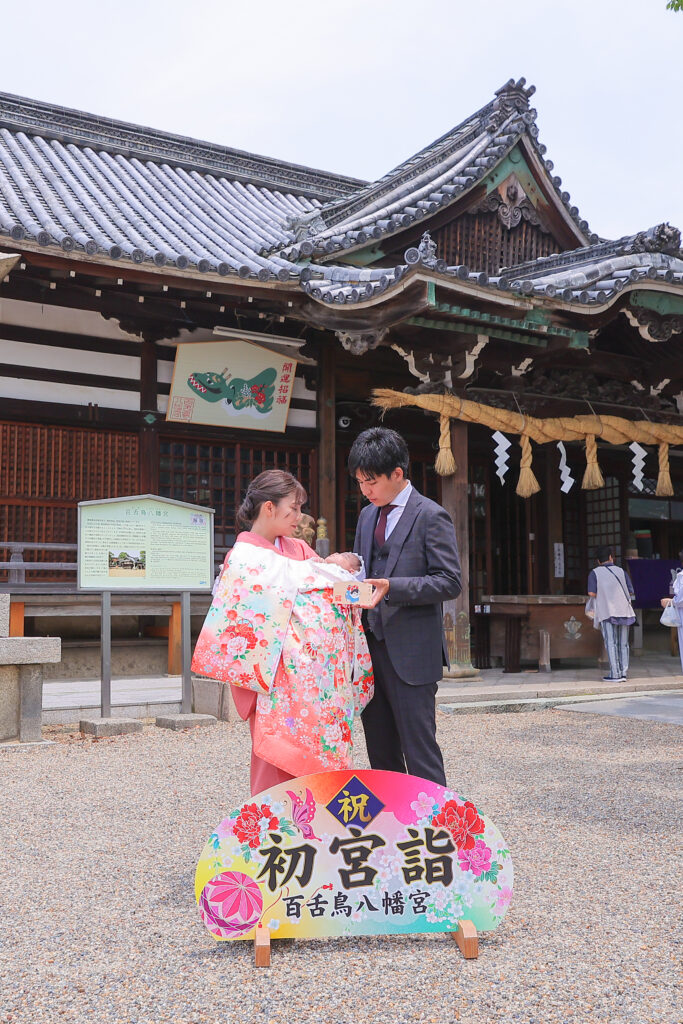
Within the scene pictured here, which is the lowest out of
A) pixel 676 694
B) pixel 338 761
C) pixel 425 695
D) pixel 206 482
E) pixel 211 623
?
pixel 676 694

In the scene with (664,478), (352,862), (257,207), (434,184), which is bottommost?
(352,862)

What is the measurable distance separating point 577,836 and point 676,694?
19.9 feet

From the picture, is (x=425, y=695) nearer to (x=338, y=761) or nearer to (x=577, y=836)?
(x=338, y=761)

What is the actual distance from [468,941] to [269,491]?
1.67 m

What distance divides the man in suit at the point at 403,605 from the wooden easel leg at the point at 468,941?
1.69 ft

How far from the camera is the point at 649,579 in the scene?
45.6ft

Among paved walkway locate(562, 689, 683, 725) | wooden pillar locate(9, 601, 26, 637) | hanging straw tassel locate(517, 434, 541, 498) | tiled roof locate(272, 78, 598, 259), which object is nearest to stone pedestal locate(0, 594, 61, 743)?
wooden pillar locate(9, 601, 26, 637)

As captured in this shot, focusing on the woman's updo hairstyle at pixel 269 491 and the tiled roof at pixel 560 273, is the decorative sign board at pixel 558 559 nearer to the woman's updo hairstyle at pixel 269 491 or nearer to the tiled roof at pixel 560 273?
the tiled roof at pixel 560 273

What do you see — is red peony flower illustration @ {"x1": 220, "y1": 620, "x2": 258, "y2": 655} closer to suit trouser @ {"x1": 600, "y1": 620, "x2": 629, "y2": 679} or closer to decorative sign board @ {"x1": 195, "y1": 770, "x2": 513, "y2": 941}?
decorative sign board @ {"x1": 195, "y1": 770, "x2": 513, "y2": 941}

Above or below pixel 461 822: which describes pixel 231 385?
above

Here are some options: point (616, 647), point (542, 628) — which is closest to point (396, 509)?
point (616, 647)

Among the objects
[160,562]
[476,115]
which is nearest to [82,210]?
[160,562]

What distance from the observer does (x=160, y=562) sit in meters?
7.33

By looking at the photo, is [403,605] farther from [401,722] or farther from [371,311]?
[371,311]
